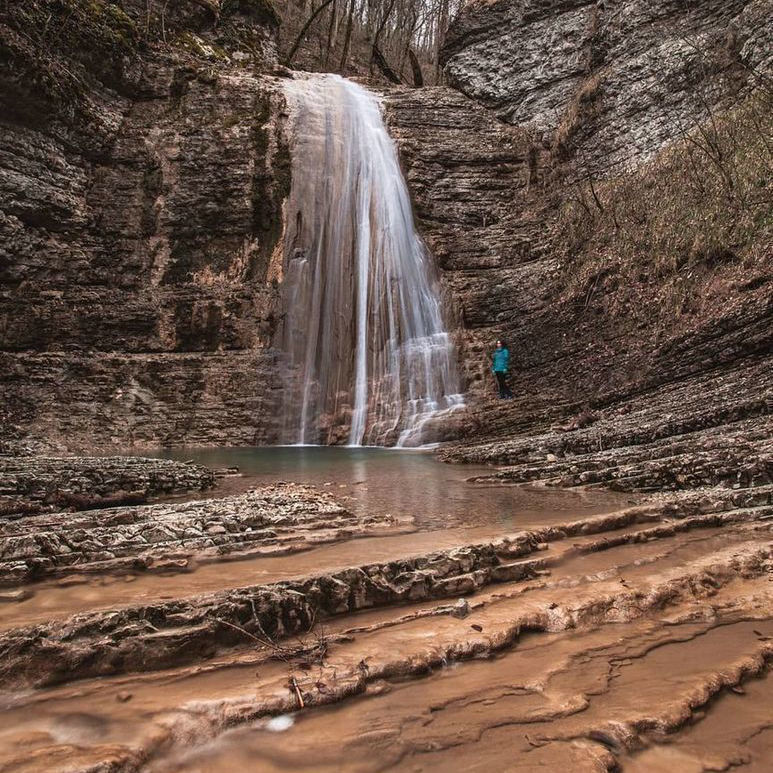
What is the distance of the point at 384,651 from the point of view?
219 centimetres

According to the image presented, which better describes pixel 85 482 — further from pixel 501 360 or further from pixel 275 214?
pixel 275 214

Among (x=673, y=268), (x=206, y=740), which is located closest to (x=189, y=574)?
(x=206, y=740)

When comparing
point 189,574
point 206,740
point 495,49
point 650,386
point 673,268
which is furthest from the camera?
point 495,49

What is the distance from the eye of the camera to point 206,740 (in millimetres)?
1656

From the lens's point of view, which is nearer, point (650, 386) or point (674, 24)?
point (650, 386)

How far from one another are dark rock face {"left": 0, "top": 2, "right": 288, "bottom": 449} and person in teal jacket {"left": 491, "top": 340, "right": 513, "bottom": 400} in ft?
21.1

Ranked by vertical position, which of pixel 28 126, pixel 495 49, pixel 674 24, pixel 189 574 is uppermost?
pixel 495 49

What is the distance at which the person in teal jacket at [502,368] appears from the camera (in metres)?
13.4

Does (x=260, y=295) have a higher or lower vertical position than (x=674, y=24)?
lower

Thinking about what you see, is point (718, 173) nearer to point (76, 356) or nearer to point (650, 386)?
point (650, 386)

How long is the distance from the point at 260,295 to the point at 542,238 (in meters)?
8.98

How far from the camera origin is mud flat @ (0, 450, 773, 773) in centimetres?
161

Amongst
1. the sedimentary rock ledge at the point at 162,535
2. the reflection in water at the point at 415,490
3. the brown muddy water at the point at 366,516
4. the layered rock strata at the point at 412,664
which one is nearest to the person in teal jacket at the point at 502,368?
the reflection in water at the point at 415,490

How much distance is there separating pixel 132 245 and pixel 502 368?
1191cm
